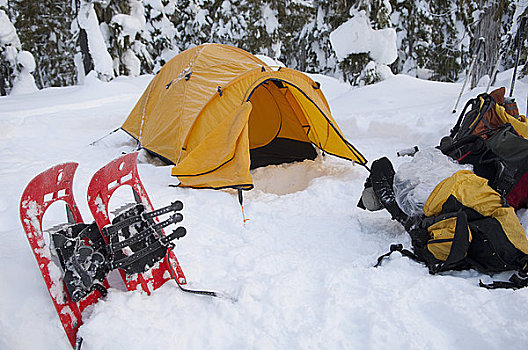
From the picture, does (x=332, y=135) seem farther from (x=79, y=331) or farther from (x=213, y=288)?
(x=79, y=331)

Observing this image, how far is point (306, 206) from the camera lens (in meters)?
3.56

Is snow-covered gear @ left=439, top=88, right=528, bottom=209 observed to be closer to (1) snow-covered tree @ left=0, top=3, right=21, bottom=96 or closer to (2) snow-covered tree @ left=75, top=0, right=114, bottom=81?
(2) snow-covered tree @ left=75, top=0, right=114, bottom=81

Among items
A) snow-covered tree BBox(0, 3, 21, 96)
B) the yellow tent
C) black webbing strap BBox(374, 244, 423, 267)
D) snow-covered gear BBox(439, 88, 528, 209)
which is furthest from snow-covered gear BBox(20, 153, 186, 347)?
snow-covered tree BBox(0, 3, 21, 96)

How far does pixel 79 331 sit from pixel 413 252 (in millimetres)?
2137

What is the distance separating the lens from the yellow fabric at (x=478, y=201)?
2.05 meters

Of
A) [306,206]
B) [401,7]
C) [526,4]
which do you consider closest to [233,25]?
[401,7]

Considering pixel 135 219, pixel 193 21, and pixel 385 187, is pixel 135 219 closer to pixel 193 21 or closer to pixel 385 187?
pixel 385 187

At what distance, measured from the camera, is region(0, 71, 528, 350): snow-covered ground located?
1666mm

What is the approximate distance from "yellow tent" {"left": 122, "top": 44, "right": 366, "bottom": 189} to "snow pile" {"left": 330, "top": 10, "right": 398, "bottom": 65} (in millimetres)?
6162

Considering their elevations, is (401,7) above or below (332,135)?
above

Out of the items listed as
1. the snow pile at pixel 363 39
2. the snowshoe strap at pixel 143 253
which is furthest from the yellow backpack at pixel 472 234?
the snow pile at pixel 363 39

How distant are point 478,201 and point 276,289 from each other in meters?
1.44

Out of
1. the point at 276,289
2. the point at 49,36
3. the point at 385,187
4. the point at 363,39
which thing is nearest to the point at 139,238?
the point at 276,289

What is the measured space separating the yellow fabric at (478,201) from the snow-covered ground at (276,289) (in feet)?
1.05
